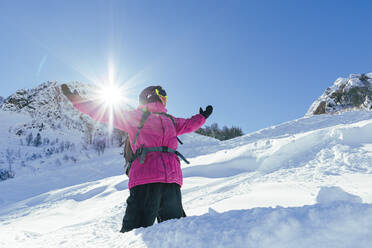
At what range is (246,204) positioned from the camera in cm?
207

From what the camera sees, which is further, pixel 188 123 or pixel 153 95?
pixel 188 123

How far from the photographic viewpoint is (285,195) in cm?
214

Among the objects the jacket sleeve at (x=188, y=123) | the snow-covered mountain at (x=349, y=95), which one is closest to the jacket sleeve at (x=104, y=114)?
the jacket sleeve at (x=188, y=123)

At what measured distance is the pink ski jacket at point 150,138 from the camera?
168cm

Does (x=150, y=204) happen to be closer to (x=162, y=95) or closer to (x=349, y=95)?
(x=162, y=95)

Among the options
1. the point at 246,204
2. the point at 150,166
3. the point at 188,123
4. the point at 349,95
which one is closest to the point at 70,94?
the point at 150,166

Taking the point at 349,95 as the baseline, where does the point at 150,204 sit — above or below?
below

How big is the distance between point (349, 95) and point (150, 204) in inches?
1317

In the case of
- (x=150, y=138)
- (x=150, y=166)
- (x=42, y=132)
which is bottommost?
(x=150, y=166)

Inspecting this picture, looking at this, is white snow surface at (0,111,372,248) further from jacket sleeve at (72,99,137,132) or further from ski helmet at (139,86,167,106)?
ski helmet at (139,86,167,106)

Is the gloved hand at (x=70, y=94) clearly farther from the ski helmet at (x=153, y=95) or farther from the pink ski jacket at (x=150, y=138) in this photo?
the ski helmet at (x=153, y=95)

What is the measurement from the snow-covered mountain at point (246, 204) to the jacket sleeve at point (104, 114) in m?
0.78

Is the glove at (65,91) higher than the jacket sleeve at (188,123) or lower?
higher

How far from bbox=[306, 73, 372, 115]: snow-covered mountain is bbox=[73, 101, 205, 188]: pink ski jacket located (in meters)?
28.7
